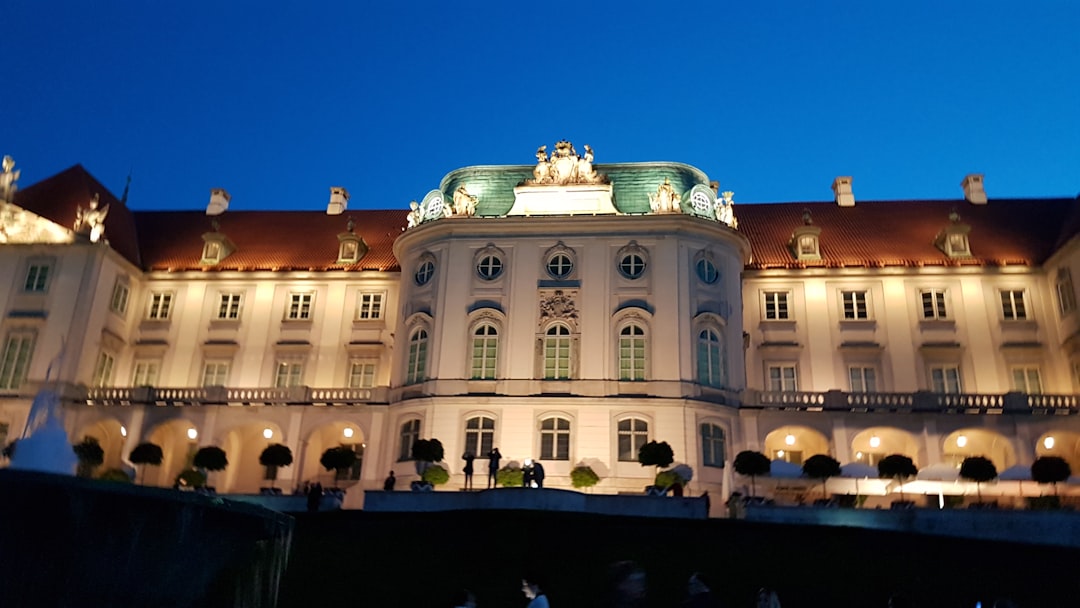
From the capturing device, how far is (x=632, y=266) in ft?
125

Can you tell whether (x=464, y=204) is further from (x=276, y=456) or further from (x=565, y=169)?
(x=276, y=456)

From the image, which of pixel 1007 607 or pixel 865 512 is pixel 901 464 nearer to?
pixel 865 512

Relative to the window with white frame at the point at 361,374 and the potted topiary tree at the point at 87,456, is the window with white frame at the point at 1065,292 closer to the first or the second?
the window with white frame at the point at 361,374

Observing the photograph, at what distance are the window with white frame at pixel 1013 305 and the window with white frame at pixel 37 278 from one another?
44696mm

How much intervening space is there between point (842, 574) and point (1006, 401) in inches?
780

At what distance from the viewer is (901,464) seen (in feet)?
101

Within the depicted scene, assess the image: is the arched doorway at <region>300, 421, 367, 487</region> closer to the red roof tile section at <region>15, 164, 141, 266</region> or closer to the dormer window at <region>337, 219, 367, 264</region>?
the dormer window at <region>337, 219, 367, 264</region>

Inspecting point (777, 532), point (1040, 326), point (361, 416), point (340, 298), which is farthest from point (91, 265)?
point (1040, 326)

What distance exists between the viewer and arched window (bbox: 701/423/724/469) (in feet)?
116

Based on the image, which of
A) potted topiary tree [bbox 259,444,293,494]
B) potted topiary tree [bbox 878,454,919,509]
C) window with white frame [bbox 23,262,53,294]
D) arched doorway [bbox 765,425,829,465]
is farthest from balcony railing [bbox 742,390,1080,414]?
window with white frame [bbox 23,262,53,294]

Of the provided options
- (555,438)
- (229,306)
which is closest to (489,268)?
(555,438)

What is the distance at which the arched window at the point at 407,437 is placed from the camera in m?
36.4

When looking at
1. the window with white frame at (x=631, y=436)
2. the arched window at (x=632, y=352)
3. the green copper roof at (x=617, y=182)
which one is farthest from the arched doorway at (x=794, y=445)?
the green copper roof at (x=617, y=182)

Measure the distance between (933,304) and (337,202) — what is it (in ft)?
109
